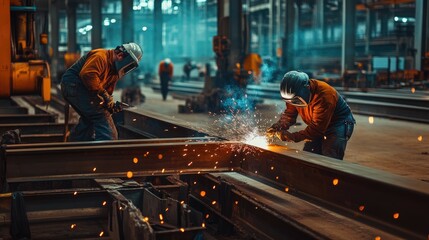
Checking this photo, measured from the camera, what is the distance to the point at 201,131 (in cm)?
586

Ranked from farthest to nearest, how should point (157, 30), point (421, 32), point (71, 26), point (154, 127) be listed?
point (157, 30)
point (71, 26)
point (421, 32)
point (154, 127)

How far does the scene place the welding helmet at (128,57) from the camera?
6109 mm

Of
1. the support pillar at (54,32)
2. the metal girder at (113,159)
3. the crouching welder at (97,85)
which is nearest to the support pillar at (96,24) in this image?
the support pillar at (54,32)

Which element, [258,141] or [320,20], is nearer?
[258,141]

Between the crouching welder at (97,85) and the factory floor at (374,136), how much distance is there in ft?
2.64

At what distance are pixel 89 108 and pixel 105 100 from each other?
27cm

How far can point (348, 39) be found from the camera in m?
24.5

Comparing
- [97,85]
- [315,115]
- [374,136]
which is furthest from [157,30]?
[315,115]

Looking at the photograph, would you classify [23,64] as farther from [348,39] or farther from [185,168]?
[348,39]

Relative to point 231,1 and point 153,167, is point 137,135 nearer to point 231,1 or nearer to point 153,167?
point 153,167

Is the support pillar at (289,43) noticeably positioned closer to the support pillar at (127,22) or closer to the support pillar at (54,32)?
the support pillar at (127,22)

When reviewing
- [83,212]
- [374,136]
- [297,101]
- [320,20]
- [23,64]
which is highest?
[320,20]

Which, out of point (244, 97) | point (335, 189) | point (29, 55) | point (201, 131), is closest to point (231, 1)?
point (244, 97)

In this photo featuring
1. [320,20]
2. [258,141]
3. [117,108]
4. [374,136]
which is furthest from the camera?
[320,20]
